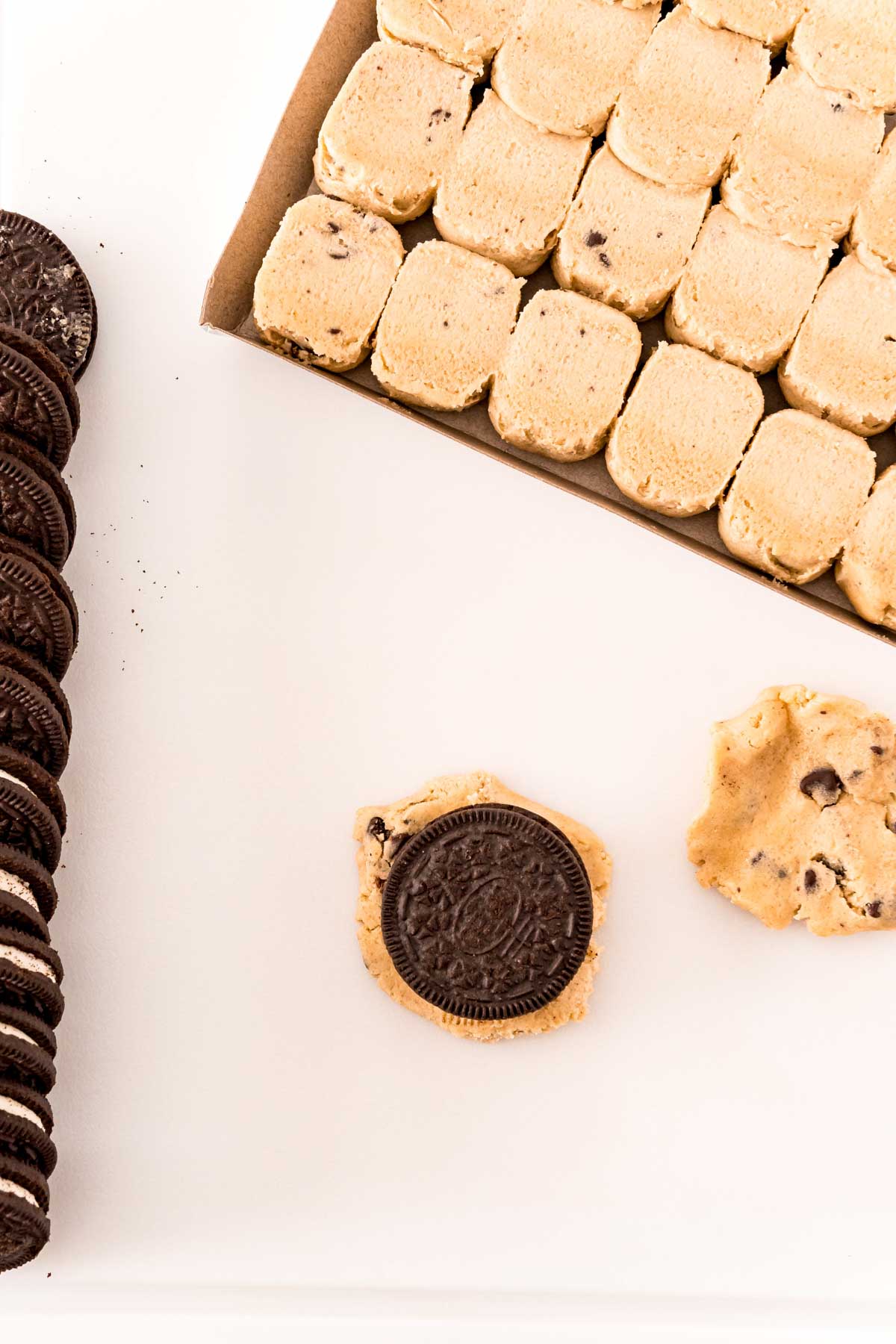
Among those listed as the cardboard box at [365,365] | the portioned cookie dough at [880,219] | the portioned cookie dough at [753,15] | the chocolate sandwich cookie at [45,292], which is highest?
the portioned cookie dough at [753,15]

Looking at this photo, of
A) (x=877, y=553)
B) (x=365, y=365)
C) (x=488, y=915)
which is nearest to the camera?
(x=488, y=915)

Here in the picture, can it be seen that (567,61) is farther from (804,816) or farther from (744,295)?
(804,816)

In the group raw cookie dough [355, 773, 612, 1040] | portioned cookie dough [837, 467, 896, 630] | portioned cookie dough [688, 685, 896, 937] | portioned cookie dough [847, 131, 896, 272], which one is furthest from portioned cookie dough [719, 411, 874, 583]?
raw cookie dough [355, 773, 612, 1040]

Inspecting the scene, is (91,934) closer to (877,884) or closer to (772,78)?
(877,884)

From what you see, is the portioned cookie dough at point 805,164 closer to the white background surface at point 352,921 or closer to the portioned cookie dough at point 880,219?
the portioned cookie dough at point 880,219

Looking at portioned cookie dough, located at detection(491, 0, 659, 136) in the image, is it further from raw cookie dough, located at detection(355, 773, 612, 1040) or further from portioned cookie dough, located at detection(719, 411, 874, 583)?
raw cookie dough, located at detection(355, 773, 612, 1040)

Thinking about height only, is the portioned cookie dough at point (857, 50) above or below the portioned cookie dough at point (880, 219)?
above

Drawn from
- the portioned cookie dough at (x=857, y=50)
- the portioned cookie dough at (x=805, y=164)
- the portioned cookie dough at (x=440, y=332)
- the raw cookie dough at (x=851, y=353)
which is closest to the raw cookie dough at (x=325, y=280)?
the portioned cookie dough at (x=440, y=332)

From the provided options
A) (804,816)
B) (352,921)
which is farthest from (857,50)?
(352,921)
